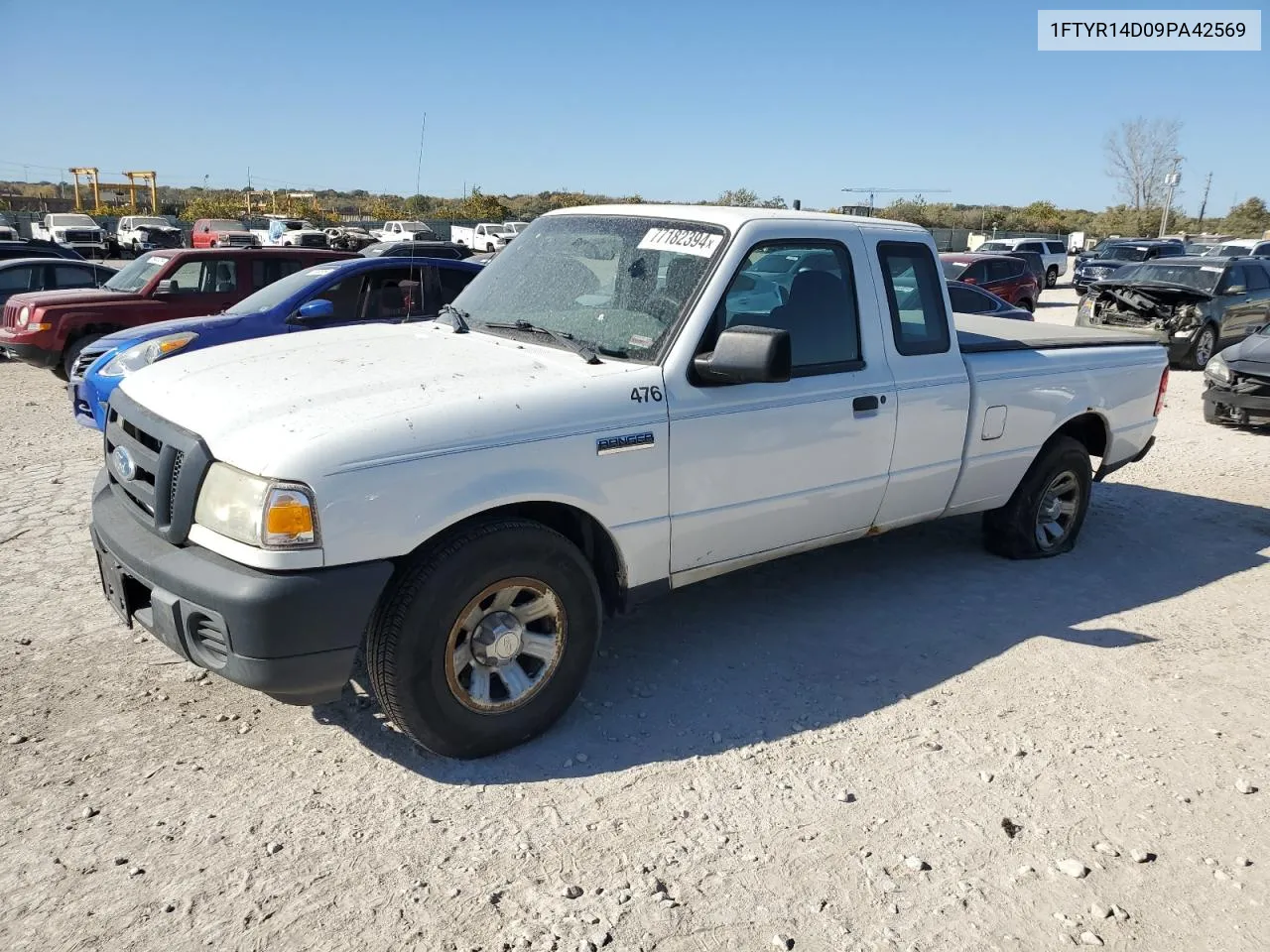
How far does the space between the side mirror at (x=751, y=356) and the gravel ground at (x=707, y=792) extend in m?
1.37

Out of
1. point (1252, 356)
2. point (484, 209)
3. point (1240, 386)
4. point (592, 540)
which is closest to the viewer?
point (592, 540)

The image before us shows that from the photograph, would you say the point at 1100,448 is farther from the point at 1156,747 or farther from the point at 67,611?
the point at 67,611

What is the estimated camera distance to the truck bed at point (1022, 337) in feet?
17.5

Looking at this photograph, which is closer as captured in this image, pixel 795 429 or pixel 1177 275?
pixel 795 429

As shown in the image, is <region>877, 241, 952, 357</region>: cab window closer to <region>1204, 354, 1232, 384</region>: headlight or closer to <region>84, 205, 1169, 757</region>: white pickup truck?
<region>84, 205, 1169, 757</region>: white pickup truck

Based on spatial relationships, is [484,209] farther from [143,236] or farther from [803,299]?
[803,299]

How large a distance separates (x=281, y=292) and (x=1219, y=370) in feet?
31.2

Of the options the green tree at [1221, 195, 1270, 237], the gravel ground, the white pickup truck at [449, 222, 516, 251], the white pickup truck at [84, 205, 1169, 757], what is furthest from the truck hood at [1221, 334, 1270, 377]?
the green tree at [1221, 195, 1270, 237]

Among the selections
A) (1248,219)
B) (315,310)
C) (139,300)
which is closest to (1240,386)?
(315,310)

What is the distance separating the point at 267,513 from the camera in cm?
296

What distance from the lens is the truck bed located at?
5.34 meters

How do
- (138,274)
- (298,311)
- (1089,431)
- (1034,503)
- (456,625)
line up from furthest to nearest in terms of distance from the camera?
(138,274)
(298,311)
(1089,431)
(1034,503)
(456,625)

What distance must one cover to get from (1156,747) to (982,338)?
2.54 meters

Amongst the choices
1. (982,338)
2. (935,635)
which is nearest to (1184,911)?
(935,635)
